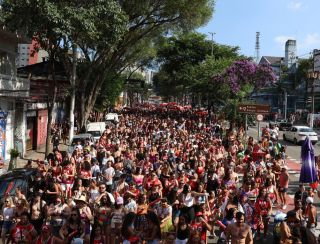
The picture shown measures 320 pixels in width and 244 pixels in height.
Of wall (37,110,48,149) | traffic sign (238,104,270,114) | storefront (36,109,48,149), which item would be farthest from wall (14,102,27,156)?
traffic sign (238,104,270,114)

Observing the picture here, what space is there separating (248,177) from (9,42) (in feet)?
54.0

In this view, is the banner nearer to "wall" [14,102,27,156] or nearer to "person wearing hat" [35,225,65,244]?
"wall" [14,102,27,156]

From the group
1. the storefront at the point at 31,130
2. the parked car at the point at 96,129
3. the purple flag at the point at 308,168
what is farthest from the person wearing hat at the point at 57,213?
the storefront at the point at 31,130

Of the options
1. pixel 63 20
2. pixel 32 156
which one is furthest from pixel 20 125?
pixel 63 20

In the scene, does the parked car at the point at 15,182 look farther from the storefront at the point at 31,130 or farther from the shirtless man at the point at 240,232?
the storefront at the point at 31,130

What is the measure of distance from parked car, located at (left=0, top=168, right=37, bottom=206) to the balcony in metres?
7.88

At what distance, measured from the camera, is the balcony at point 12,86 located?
71.3ft

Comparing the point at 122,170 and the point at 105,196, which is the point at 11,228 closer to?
the point at 105,196

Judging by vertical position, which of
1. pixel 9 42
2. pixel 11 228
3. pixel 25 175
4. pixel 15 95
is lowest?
pixel 11 228

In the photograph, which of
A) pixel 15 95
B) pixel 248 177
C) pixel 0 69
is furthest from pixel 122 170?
pixel 0 69

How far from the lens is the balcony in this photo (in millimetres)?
21734

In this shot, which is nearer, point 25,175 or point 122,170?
point 25,175

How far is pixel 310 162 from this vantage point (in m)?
15.1

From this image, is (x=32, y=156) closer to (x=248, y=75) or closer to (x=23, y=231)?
(x=23, y=231)
